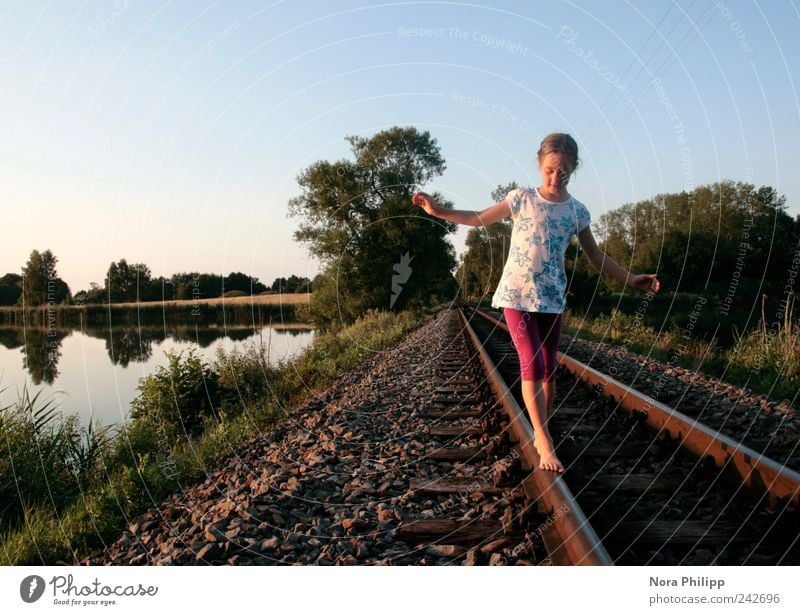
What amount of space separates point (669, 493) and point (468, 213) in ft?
5.44

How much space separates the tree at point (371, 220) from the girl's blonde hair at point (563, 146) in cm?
1450

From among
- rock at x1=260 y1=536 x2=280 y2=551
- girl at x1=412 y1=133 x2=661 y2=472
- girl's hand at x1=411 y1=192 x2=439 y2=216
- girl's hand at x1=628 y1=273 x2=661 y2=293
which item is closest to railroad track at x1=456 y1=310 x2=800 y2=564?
girl at x1=412 y1=133 x2=661 y2=472

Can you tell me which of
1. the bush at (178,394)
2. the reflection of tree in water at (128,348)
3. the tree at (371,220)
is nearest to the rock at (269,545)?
the bush at (178,394)

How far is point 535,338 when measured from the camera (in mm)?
2809

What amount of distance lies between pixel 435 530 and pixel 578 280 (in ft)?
63.1

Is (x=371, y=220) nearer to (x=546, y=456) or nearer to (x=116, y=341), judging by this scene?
(x=116, y=341)

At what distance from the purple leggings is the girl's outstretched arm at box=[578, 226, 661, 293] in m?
0.36

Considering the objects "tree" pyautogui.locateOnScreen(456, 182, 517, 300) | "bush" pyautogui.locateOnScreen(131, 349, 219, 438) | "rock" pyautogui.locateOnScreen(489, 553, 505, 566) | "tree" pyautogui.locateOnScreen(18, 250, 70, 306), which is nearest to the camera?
"rock" pyautogui.locateOnScreen(489, 553, 505, 566)

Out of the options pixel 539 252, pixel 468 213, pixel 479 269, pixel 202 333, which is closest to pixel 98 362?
pixel 202 333

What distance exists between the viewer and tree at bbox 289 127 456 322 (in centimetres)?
1822

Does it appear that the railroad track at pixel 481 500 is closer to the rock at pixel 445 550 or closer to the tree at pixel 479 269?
the rock at pixel 445 550

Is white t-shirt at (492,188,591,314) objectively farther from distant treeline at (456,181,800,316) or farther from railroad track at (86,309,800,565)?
distant treeline at (456,181,800,316)

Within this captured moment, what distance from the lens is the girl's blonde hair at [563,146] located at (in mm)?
2697

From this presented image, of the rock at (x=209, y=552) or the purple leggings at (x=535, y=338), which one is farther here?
the purple leggings at (x=535, y=338)
